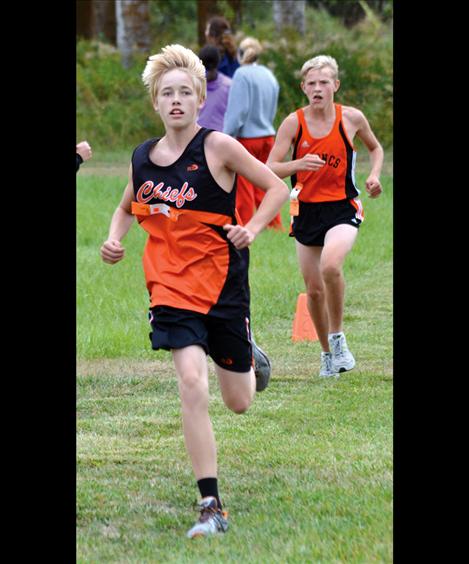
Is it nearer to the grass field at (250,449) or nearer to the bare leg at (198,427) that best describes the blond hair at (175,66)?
the bare leg at (198,427)

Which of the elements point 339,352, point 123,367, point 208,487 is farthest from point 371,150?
point 208,487

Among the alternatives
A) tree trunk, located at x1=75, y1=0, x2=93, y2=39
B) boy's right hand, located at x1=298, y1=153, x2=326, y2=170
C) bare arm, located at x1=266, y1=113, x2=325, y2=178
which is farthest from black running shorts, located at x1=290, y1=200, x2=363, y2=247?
tree trunk, located at x1=75, y1=0, x2=93, y2=39

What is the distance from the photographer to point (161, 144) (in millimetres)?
6688

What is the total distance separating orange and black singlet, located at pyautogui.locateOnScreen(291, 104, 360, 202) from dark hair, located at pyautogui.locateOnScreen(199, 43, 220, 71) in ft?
15.2

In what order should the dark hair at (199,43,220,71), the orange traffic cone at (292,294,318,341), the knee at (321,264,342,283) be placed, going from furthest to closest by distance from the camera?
the dark hair at (199,43,220,71), the orange traffic cone at (292,294,318,341), the knee at (321,264,342,283)

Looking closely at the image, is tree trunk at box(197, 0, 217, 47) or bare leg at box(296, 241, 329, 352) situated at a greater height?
tree trunk at box(197, 0, 217, 47)

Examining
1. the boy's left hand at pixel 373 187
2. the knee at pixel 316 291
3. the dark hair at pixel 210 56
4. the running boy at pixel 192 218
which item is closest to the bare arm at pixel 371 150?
the boy's left hand at pixel 373 187

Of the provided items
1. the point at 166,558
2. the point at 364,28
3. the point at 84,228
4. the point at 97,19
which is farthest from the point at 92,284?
the point at 97,19

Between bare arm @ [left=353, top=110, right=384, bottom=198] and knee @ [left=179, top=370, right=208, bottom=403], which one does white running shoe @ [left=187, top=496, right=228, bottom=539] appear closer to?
knee @ [left=179, top=370, right=208, bottom=403]

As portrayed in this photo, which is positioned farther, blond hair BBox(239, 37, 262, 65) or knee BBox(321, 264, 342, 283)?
blond hair BBox(239, 37, 262, 65)

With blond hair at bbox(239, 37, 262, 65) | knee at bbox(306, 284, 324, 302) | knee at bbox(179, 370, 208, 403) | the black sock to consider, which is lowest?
the black sock

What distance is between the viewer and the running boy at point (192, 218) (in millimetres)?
6430

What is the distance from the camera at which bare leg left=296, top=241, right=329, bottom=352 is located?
382 inches

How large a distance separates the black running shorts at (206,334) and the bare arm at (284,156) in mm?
2348
